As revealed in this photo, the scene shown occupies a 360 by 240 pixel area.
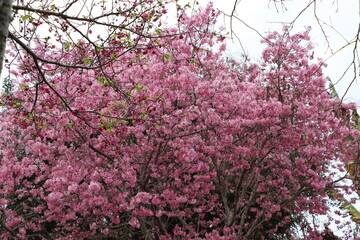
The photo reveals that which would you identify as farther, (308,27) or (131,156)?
(308,27)

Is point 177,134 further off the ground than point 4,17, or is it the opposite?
point 177,134

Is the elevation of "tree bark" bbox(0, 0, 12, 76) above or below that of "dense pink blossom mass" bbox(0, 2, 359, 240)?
below

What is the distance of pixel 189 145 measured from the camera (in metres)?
9.38

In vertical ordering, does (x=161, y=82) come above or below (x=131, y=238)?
above

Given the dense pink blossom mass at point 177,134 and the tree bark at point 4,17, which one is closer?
the tree bark at point 4,17

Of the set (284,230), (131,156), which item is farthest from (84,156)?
(284,230)

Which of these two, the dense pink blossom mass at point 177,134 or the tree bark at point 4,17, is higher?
the dense pink blossom mass at point 177,134

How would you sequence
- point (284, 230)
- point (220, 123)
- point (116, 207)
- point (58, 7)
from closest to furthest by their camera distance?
point (58, 7)
point (220, 123)
point (116, 207)
point (284, 230)

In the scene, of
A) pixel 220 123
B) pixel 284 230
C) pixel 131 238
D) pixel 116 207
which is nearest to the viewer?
pixel 220 123

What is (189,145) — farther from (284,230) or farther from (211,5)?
(284,230)

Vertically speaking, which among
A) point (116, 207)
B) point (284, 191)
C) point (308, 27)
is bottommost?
point (116, 207)

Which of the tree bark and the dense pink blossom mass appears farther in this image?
the dense pink blossom mass

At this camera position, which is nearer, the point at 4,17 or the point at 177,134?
the point at 4,17

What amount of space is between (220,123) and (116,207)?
Result: 128 inches
